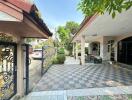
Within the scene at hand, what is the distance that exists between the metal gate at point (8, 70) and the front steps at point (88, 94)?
1.12 m

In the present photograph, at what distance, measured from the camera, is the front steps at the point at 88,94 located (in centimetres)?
664

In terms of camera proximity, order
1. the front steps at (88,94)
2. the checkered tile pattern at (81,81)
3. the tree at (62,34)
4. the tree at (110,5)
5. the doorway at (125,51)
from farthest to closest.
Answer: the tree at (62,34)
the doorway at (125,51)
the checkered tile pattern at (81,81)
the front steps at (88,94)
the tree at (110,5)

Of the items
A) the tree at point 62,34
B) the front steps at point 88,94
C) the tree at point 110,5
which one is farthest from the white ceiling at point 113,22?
the tree at point 62,34

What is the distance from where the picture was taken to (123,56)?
1828 cm

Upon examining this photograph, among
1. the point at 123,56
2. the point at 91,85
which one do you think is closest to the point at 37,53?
the point at 123,56

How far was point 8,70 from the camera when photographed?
5.55 metres

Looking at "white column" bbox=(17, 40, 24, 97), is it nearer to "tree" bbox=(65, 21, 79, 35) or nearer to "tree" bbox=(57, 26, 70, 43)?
"tree" bbox=(57, 26, 70, 43)

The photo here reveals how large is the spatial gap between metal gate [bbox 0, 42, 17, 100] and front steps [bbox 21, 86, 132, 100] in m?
1.12

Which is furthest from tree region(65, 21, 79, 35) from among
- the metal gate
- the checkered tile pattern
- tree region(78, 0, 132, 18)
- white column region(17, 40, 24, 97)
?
tree region(78, 0, 132, 18)

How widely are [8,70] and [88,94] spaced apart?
3.24 metres

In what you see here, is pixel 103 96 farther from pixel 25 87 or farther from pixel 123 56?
pixel 123 56

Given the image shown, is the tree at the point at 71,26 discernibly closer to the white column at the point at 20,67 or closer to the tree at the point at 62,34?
the tree at the point at 62,34

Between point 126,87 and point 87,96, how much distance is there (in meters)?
2.27

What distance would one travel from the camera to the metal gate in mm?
5047
